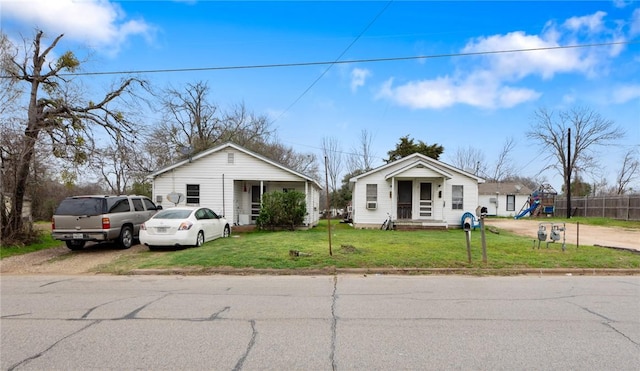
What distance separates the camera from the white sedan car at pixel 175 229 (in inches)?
467

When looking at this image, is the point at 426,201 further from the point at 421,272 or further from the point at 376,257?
the point at 421,272

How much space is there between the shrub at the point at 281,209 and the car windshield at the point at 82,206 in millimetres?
7733

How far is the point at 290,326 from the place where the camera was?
15.9 feet

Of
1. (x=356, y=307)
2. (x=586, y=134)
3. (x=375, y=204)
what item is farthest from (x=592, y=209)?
(x=356, y=307)

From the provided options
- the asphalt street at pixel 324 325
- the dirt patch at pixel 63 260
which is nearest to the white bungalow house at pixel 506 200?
the asphalt street at pixel 324 325

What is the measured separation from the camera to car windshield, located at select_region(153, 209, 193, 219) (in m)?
12.4

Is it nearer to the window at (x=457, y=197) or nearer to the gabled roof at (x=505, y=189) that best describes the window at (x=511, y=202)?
the gabled roof at (x=505, y=189)

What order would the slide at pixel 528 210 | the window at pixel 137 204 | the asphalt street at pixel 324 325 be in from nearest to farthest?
1. the asphalt street at pixel 324 325
2. the window at pixel 137 204
3. the slide at pixel 528 210

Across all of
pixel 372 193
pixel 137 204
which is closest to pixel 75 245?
pixel 137 204

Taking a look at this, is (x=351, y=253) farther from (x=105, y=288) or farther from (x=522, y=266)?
(x=105, y=288)

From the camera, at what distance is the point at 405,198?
69.5 feet

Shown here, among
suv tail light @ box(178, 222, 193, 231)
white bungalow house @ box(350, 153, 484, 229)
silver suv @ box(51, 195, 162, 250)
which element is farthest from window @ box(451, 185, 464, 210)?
silver suv @ box(51, 195, 162, 250)

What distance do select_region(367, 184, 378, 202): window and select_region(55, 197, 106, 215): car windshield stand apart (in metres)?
13.4

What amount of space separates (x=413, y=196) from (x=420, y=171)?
188cm
